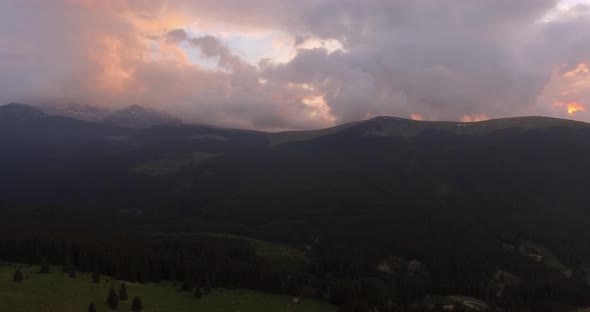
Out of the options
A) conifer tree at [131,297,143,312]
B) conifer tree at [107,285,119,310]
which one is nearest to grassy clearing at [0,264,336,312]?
conifer tree at [107,285,119,310]

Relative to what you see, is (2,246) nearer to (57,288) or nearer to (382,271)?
(57,288)

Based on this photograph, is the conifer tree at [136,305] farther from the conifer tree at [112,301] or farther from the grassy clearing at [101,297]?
the conifer tree at [112,301]

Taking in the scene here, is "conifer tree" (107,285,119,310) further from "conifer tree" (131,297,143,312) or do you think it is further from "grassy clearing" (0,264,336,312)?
"conifer tree" (131,297,143,312)

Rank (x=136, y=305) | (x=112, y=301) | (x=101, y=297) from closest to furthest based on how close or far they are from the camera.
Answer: (x=112, y=301) → (x=136, y=305) → (x=101, y=297)

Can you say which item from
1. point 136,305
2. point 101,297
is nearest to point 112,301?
point 136,305

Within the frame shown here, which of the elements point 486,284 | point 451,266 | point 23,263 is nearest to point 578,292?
point 486,284

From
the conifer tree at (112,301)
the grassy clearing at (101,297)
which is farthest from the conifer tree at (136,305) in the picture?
the conifer tree at (112,301)

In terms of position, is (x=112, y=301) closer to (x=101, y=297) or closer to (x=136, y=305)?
(x=136, y=305)

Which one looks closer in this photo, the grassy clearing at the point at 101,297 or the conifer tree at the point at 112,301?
the grassy clearing at the point at 101,297
